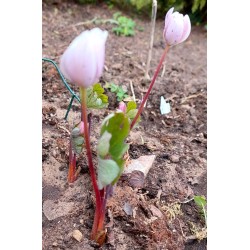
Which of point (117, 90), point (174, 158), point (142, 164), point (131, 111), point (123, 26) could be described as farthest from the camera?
point (123, 26)

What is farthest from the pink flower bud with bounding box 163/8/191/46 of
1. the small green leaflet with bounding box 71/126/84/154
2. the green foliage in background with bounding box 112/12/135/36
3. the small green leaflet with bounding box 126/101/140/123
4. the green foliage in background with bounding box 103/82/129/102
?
the green foliage in background with bounding box 112/12/135/36

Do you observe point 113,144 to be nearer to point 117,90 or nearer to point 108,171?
point 108,171

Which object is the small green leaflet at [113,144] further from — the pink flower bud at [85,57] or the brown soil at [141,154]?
the brown soil at [141,154]

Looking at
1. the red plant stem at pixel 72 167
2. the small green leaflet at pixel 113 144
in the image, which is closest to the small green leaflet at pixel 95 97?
the red plant stem at pixel 72 167

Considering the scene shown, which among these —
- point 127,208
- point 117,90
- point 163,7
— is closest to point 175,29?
point 127,208

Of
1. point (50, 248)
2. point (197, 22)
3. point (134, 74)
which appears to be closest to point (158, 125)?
point (134, 74)

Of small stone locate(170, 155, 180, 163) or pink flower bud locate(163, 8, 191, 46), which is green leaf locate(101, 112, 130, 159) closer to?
pink flower bud locate(163, 8, 191, 46)
